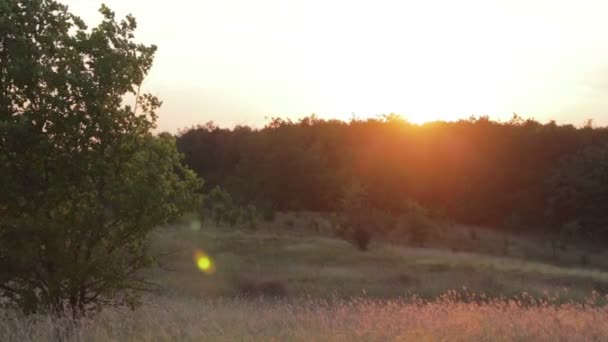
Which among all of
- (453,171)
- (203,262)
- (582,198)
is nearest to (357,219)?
(203,262)

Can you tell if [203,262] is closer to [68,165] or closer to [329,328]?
[68,165]

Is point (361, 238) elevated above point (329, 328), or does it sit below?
below

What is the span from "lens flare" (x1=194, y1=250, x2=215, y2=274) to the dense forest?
28.4 meters

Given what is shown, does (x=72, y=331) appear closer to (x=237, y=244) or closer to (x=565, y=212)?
(x=237, y=244)

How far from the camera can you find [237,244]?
40156 millimetres

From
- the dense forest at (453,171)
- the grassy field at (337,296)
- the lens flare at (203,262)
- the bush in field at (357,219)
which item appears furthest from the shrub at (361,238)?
the dense forest at (453,171)

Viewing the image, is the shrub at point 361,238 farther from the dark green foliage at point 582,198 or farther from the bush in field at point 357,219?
the dark green foliage at point 582,198

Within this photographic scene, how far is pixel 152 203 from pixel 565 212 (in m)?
61.2

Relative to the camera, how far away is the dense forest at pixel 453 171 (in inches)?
2527

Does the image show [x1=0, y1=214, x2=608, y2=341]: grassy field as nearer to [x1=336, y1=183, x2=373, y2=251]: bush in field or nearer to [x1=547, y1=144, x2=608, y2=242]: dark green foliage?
[x1=336, y1=183, x2=373, y2=251]: bush in field

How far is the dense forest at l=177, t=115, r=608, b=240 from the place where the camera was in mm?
64188

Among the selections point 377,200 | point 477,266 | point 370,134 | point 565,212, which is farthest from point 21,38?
point 370,134

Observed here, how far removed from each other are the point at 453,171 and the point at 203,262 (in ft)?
154

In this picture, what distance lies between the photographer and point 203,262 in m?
33.4
